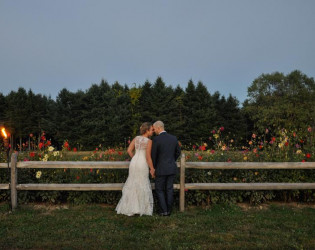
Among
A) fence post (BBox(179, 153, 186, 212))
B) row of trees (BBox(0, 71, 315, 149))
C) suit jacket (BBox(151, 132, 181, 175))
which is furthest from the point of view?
row of trees (BBox(0, 71, 315, 149))

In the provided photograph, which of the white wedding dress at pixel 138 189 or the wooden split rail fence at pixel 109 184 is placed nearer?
the white wedding dress at pixel 138 189

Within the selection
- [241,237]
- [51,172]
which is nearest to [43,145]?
[51,172]

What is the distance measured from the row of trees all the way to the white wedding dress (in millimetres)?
33960

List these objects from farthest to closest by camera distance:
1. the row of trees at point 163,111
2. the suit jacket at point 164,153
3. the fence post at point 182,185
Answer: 1. the row of trees at point 163,111
2. the fence post at point 182,185
3. the suit jacket at point 164,153

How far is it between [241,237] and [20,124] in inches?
1883

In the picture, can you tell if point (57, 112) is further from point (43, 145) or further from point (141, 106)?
point (43, 145)

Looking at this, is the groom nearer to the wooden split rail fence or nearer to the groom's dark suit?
the groom's dark suit

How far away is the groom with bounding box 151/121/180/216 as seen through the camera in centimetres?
664

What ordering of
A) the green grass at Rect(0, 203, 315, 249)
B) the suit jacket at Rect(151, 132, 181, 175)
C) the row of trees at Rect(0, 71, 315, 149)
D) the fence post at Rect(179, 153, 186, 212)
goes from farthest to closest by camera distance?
the row of trees at Rect(0, 71, 315, 149) < the fence post at Rect(179, 153, 186, 212) < the suit jacket at Rect(151, 132, 181, 175) < the green grass at Rect(0, 203, 315, 249)

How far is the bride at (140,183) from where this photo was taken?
261 inches

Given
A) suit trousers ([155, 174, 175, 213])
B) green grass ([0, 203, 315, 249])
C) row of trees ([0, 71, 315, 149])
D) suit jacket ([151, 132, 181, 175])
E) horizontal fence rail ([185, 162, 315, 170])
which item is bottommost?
green grass ([0, 203, 315, 249])

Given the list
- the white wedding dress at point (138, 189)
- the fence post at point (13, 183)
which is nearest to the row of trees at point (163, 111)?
the fence post at point (13, 183)

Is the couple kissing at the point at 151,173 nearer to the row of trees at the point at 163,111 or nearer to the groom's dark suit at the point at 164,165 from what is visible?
the groom's dark suit at the point at 164,165

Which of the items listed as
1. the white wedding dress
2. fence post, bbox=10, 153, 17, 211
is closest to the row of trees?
fence post, bbox=10, 153, 17, 211
